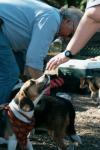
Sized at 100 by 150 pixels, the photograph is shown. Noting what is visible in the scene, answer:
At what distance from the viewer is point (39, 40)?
225 inches

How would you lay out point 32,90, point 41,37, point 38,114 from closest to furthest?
point 32,90 < point 41,37 < point 38,114

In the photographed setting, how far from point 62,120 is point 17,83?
62cm

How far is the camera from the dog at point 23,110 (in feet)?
17.7

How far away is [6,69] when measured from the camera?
5.86 metres

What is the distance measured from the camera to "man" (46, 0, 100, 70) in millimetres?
4723

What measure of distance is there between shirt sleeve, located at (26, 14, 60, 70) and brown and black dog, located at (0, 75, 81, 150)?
359 mm

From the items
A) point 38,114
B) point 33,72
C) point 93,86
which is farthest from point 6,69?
point 93,86

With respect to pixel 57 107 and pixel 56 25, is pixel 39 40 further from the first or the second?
pixel 57 107

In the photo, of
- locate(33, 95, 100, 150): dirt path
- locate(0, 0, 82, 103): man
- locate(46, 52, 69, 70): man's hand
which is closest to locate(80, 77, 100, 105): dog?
locate(33, 95, 100, 150): dirt path

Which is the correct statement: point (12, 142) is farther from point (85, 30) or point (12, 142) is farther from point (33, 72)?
point (85, 30)

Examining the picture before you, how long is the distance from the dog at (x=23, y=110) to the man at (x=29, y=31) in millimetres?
384

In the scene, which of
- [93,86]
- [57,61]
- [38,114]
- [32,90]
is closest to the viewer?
[57,61]

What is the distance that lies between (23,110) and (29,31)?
0.92 m

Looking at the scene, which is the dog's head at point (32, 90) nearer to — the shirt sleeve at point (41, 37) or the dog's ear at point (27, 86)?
the dog's ear at point (27, 86)
